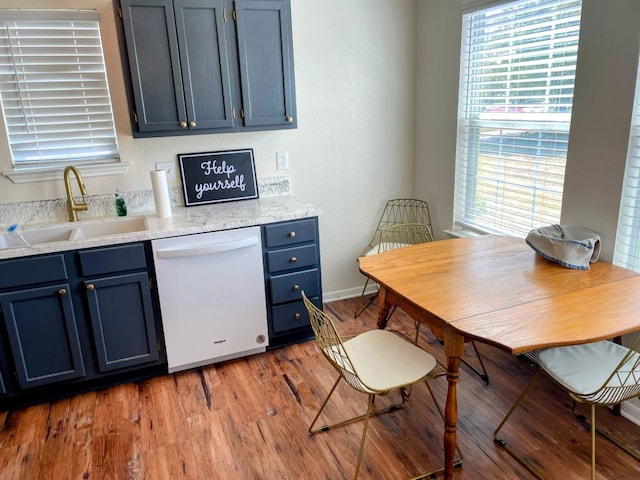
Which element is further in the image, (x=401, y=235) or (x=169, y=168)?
(x=401, y=235)

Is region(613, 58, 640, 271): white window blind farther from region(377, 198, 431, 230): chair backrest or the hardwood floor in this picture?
region(377, 198, 431, 230): chair backrest

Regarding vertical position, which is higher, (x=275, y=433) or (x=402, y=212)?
Answer: (x=402, y=212)

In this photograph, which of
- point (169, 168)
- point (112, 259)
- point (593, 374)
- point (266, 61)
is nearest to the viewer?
point (593, 374)

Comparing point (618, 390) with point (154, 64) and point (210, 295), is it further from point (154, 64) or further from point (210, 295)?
point (154, 64)

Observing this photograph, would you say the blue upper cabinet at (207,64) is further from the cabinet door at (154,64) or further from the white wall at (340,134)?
the white wall at (340,134)

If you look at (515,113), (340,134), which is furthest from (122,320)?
(515,113)

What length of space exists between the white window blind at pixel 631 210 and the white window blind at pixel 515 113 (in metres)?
0.37

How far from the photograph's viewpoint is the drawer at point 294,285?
2852 mm

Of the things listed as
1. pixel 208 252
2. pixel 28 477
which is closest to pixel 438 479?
pixel 208 252

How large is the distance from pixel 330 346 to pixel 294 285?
104 cm

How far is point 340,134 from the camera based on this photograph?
11.2ft

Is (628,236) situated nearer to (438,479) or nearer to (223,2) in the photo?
(438,479)

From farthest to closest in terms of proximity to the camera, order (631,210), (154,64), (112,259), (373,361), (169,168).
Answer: (169,168), (154,64), (112,259), (631,210), (373,361)

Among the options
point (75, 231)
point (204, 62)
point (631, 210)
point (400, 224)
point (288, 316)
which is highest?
point (204, 62)
